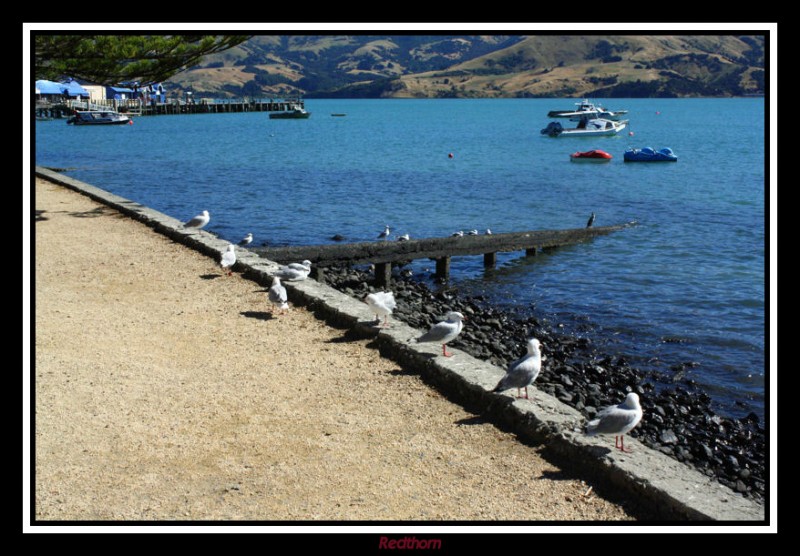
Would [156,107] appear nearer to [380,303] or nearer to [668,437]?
[380,303]

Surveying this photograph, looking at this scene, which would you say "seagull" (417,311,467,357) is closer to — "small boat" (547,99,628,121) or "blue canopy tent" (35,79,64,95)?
"blue canopy tent" (35,79,64,95)

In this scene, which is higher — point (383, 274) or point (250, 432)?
point (383, 274)

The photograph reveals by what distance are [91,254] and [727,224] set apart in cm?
2408

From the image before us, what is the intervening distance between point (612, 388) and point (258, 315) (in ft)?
18.2

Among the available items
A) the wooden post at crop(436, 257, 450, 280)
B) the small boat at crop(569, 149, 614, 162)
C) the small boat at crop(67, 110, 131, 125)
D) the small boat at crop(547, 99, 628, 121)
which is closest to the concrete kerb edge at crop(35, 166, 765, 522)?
the wooden post at crop(436, 257, 450, 280)

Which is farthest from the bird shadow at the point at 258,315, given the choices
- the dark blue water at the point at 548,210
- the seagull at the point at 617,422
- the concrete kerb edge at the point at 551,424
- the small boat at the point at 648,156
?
the small boat at the point at 648,156

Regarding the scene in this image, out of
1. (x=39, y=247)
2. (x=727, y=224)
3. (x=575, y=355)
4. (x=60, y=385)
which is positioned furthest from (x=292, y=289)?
(x=727, y=224)

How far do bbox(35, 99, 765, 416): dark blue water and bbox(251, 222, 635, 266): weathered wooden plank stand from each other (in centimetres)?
62

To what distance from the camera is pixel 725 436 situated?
10.8 metres

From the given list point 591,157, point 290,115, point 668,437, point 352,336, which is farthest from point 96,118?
point 668,437

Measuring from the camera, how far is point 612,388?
1247 centimetres

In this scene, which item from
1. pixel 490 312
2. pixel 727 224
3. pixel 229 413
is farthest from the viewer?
pixel 727 224

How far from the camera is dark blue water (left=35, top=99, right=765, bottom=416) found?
16.8 meters
